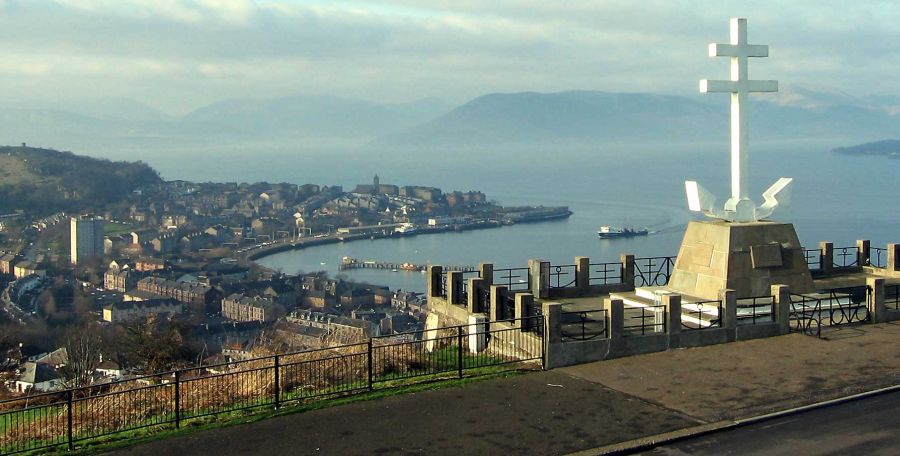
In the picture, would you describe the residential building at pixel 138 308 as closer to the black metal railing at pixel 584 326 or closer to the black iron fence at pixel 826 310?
the black metal railing at pixel 584 326

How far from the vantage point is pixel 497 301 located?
1650cm

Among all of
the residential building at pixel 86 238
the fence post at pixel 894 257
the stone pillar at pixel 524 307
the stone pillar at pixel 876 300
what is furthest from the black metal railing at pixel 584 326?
the residential building at pixel 86 238

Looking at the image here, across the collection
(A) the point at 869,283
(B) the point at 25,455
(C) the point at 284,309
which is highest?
(A) the point at 869,283

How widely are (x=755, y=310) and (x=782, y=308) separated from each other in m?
1.02

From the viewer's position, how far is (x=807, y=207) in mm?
104125

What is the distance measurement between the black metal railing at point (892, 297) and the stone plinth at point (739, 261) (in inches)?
54.9

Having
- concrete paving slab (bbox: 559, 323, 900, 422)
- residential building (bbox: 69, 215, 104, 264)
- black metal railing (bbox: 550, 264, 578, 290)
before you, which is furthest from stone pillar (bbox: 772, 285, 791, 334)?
residential building (bbox: 69, 215, 104, 264)

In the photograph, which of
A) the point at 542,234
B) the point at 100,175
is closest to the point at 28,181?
the point at 100,175

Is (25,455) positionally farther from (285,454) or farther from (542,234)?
(542,234)

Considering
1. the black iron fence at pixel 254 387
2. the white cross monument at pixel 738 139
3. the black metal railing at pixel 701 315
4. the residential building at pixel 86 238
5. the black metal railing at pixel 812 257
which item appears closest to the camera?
the black iron fence at pixel 254 387

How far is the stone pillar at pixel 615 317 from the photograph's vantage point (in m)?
14.1

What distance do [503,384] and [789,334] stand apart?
5.60m

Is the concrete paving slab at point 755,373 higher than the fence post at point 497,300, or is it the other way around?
the fence post at point 497,300

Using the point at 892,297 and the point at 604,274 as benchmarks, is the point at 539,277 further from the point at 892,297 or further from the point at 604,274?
the point at 604,274
